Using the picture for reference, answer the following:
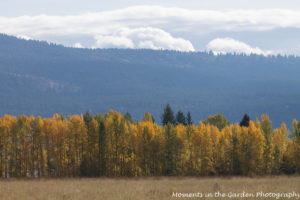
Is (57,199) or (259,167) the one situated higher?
(57,199)

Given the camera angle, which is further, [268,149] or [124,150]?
[268,149]

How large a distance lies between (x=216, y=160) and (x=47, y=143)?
1027 inches

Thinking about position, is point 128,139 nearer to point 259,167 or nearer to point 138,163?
point 138,163

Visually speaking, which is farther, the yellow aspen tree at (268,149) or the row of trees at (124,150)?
the yellow aspen tree at (268,149)

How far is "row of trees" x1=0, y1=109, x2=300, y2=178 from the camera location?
77.5 metres

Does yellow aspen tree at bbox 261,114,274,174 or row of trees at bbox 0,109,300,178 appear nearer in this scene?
row of trees at bbox 0,109,300,178

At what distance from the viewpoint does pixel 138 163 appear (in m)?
77.4

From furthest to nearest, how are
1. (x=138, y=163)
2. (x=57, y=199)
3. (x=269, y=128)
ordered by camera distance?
(x=269, y=128) < (x=138, y=163) < (x=57, y=199)

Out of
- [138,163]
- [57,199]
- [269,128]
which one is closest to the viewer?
[57,199]

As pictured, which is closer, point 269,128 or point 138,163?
point 138,163

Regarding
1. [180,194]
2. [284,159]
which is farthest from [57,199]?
[284,159]

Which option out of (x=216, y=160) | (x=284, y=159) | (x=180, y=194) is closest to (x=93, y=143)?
(x=216, y=160)

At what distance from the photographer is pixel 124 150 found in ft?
260

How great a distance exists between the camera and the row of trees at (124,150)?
254 feet
